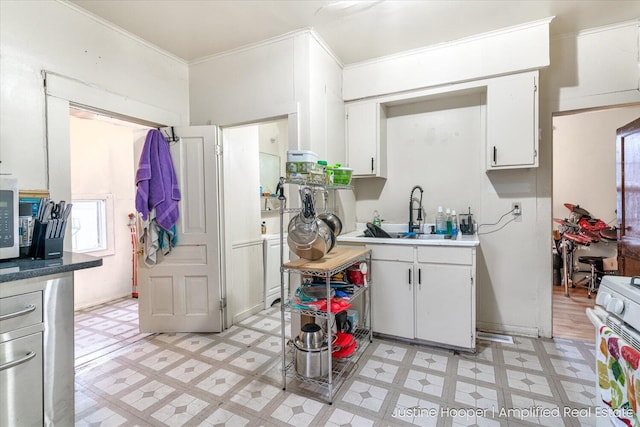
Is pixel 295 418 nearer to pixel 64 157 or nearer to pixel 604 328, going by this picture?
pixel 604 328

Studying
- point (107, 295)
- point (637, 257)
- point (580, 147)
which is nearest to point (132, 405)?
point (107, 295)

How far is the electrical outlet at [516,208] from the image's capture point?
2.74 metres

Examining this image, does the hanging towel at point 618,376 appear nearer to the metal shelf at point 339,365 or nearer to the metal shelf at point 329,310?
the metal shelf at point 329,310

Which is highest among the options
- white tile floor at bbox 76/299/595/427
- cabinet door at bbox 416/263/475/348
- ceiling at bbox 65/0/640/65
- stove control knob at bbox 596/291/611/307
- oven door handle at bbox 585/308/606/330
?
ceiling at bbox 65/0/640/65

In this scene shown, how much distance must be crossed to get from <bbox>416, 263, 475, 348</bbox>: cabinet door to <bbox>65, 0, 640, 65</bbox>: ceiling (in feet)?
6.35

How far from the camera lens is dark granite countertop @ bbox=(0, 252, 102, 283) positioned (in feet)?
4.09

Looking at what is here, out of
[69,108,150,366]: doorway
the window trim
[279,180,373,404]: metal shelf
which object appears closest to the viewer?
[279,180,373,404]: metal shelf

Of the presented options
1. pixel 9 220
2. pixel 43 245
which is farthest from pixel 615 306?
pixel 9 220

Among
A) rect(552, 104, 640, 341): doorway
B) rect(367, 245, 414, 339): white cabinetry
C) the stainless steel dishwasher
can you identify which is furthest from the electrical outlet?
the stainless steel dishwasher

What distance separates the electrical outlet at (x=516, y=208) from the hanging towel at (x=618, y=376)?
1793mm

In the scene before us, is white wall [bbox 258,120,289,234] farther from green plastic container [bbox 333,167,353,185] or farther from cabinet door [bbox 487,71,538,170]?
cabinet door [bbox 487,71,538,170]

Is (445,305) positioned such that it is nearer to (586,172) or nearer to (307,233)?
A: (307,233)

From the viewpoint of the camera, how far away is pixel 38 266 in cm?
137

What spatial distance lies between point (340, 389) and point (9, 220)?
2.07 meters
